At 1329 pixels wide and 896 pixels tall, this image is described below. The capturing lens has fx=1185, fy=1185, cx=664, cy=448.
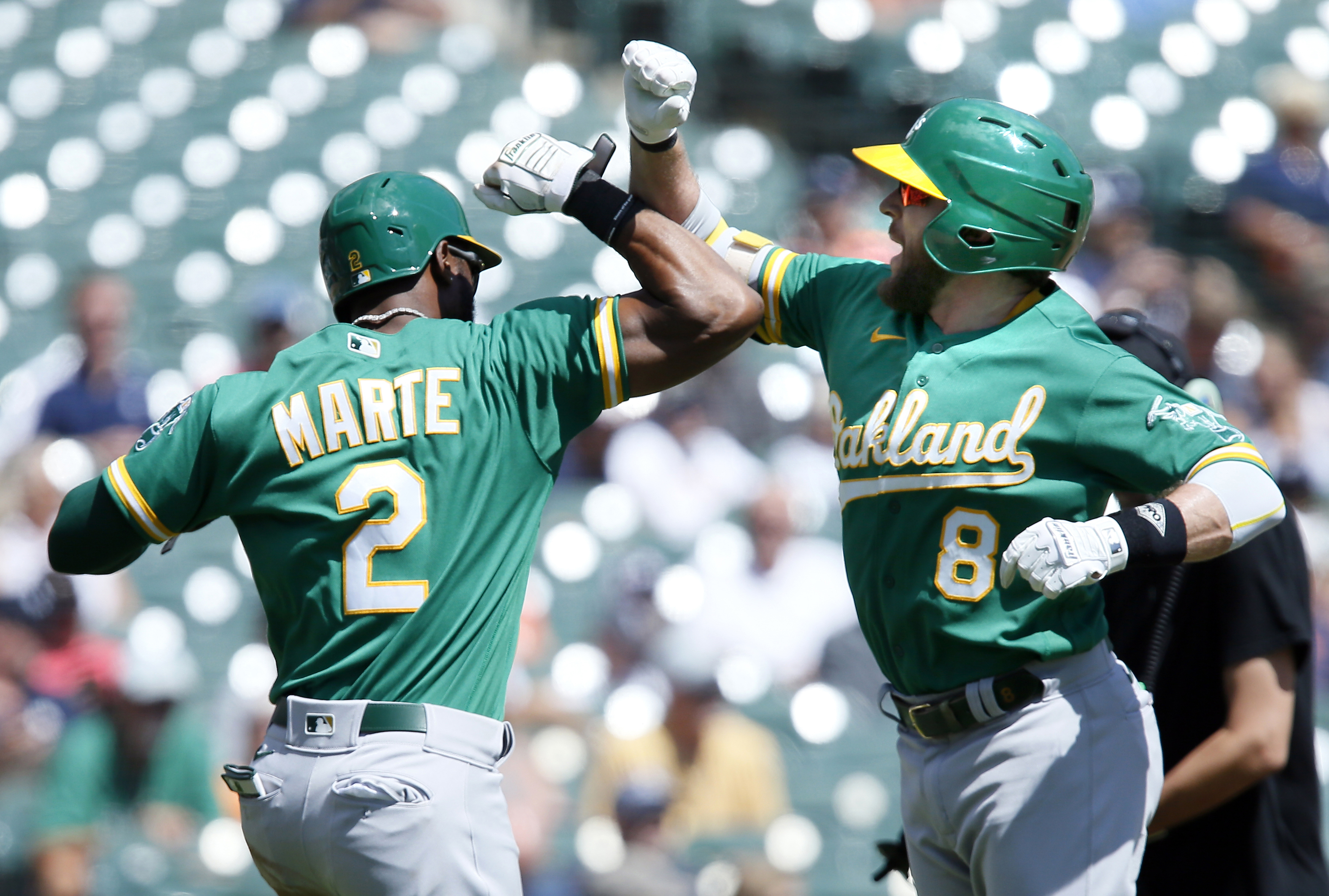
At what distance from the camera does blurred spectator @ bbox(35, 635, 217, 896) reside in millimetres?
4457

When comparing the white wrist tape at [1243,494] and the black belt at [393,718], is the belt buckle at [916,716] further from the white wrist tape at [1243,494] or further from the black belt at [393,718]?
the black belt at [393,718]

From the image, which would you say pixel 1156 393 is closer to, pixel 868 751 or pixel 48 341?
pixel 868 751

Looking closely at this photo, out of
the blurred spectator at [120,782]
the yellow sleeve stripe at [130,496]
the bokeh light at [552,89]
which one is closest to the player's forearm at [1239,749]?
the yellow sleeve stripe at [130,496]

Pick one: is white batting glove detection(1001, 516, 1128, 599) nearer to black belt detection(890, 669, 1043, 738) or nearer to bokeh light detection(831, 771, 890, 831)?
black belt detection(890, 669, 1043, 738)

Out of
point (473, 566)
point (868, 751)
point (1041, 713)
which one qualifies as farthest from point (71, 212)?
point (1041, 713)

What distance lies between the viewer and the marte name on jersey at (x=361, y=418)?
2.04 metres

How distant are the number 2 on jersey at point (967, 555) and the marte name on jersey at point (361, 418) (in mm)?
851

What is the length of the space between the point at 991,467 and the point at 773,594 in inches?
128

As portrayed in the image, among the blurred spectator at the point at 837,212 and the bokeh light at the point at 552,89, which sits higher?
the bokeh light at the point at 552,89

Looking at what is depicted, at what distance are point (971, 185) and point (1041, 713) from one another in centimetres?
90

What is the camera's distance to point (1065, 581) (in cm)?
168

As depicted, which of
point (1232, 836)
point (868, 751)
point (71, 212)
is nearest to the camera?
point (1232, 836)

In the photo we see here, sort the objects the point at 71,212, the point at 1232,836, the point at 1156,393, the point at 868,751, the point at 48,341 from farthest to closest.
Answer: the point at 71,212 < the point at 48,341 < the point at 868,751 < the point at 1232,836 < the point at 1156,393

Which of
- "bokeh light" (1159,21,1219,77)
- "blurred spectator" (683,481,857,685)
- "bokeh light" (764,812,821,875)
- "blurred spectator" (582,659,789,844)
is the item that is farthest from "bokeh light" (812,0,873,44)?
"bokeh light" (764,812,821,875)
